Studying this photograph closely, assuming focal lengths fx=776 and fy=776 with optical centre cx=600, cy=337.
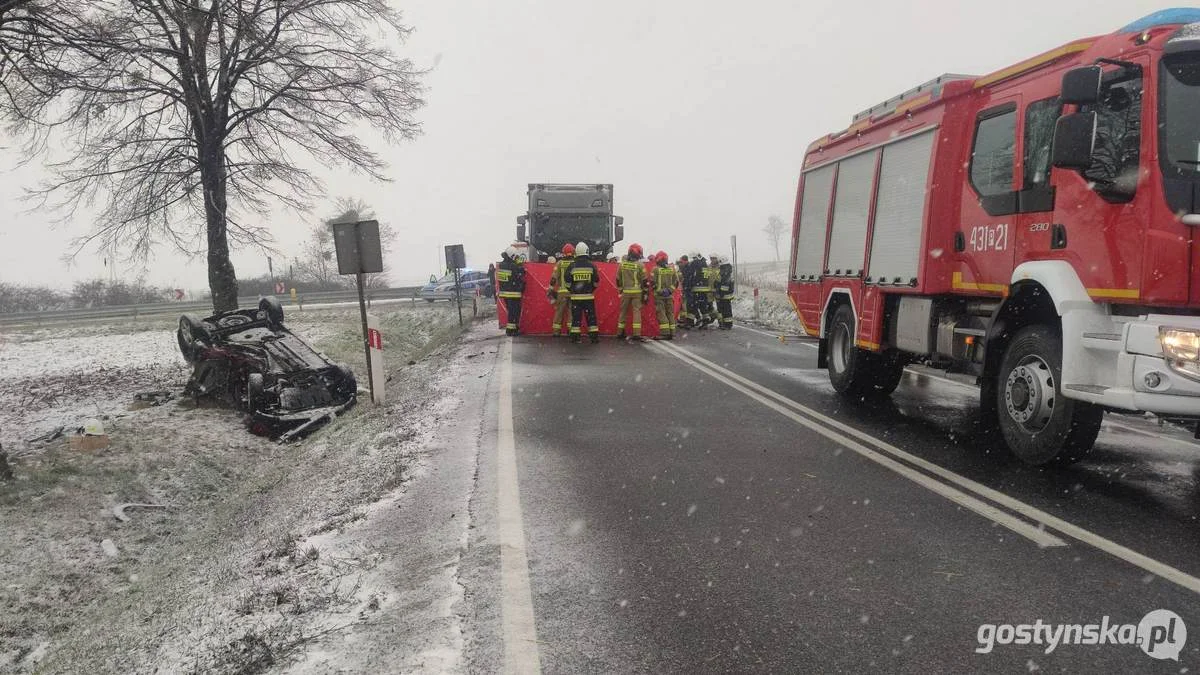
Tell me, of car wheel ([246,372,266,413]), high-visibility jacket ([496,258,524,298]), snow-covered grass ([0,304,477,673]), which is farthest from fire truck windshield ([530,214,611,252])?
car wheel ([246,372,266,413])

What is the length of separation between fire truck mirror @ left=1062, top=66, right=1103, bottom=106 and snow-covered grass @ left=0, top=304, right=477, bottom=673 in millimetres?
4996

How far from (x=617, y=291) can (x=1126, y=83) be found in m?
12.1

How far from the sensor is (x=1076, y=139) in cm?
487

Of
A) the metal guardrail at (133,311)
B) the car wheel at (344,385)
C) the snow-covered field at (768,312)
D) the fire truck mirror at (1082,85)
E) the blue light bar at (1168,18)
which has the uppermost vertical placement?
the blue light bar at (1168,18)

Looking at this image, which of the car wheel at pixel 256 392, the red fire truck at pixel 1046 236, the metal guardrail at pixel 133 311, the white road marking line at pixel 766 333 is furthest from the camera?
the metal guardrail at pixel 133 311

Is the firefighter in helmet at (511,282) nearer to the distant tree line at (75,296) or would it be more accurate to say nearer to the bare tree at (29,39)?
the bare tree at (29,39)

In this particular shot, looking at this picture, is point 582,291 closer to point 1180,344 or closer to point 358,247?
point 358,247

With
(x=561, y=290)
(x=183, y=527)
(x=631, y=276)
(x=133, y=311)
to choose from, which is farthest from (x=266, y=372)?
(x=133, y=311)

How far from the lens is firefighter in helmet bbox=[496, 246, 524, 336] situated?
619 inches

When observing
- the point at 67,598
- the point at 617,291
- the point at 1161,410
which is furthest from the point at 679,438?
the point at 617,291

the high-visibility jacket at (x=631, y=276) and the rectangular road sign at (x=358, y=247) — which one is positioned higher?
the rectangular road sign at (x=358, y=247)

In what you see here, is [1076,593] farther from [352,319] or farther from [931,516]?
[352,319]

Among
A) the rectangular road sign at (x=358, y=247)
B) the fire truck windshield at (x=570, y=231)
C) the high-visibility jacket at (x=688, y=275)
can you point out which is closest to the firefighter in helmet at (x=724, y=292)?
the high-visibility jacket at (x=688, y=275)

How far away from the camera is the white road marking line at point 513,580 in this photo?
2.87 metres
